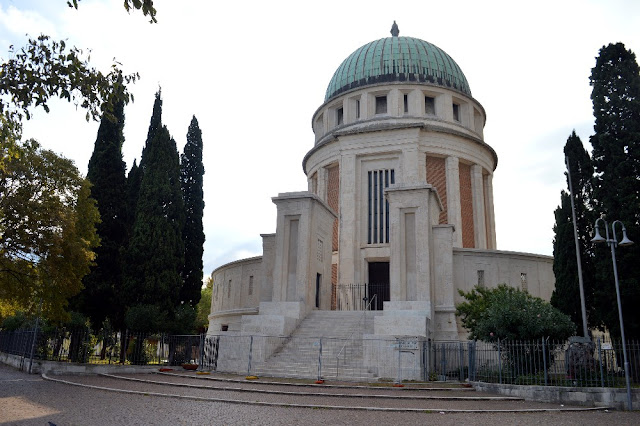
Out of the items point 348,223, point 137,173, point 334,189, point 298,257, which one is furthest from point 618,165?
point 137,173

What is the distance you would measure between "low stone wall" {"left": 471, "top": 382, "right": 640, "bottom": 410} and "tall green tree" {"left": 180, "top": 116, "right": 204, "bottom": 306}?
17358mm

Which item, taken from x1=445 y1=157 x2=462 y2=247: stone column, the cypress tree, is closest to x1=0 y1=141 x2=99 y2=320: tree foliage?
the cypress tree

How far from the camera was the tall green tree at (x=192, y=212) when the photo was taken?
26.4 metres

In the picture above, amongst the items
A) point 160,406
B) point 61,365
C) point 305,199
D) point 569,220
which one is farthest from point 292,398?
point 569,220

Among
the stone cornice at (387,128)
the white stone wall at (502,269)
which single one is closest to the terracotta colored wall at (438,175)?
the stone cornice at (387,128)

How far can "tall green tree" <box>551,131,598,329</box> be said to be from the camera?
20500mm

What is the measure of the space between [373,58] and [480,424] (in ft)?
101

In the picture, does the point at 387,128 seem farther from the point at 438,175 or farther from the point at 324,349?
the point at 324,349

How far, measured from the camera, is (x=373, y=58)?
36375 millimetres

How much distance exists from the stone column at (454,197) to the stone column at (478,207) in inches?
73.0

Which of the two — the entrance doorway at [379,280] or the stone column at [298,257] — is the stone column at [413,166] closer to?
the entrance doorway at [379,280]

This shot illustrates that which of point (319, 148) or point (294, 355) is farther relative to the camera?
point (319, 148)

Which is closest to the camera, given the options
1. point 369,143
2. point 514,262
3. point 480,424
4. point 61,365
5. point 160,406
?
point 480,424

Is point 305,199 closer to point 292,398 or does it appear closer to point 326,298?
point 326,298
